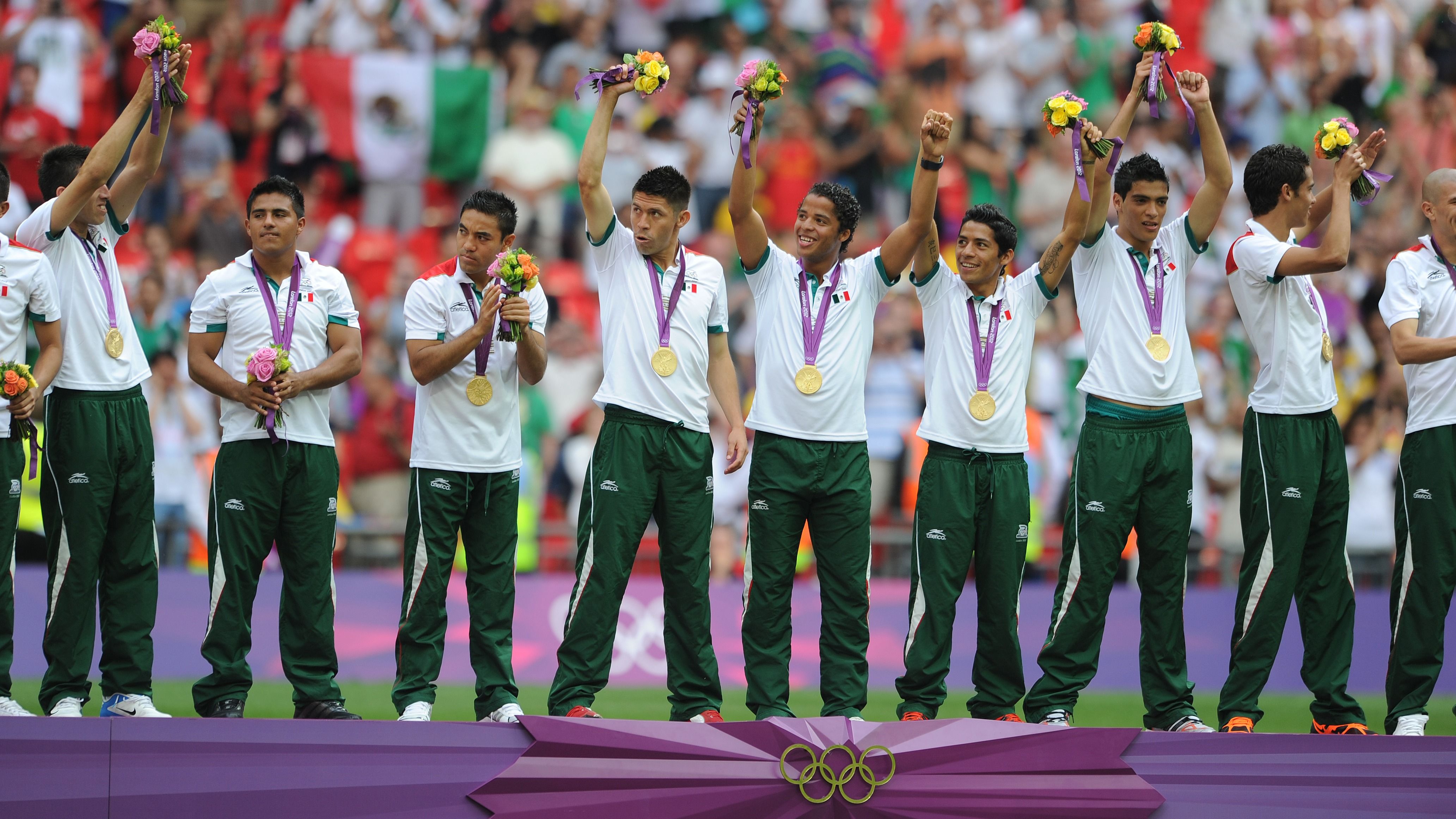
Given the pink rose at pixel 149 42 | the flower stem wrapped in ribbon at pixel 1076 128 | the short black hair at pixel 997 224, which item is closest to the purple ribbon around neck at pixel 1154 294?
the flower stem wrapped in ribbon at pixel 1076 128

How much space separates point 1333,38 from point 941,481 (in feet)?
35.2

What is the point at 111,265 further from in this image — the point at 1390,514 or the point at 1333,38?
the point at 1333,38

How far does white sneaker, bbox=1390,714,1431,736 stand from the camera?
6.54 meters

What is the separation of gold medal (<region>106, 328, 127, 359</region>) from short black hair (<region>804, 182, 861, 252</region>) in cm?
309

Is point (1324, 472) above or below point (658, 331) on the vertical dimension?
below

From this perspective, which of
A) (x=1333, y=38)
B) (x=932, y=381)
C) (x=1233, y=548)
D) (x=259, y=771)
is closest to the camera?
(x=259, y=771)

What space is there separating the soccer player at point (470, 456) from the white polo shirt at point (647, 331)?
32 cm

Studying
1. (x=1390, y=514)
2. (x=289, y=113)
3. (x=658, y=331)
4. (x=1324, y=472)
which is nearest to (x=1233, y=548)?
(x=1390, y=514)

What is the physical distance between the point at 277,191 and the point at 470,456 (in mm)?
1460

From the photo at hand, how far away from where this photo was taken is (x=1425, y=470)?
6742 millimetres

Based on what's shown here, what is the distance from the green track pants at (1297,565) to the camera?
6.66 m

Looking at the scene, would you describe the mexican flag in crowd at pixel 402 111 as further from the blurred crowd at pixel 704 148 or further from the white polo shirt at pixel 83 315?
the white polo shirt at pixel 83 315

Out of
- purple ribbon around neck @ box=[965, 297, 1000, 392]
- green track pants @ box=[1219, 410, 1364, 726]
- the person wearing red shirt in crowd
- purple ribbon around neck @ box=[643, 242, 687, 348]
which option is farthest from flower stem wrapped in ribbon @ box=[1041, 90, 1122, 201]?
the person wearing red shirt in crowd

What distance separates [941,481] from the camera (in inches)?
268
